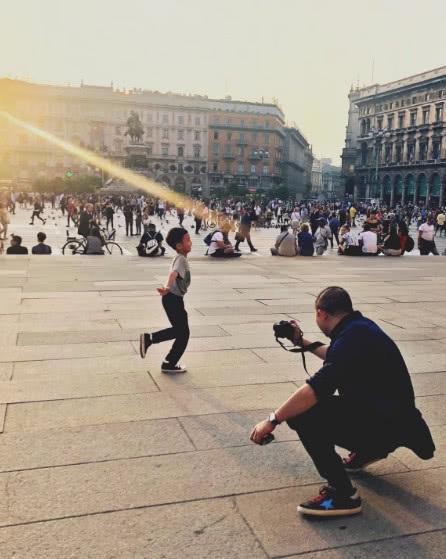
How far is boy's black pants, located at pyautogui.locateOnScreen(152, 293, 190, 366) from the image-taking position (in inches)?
224

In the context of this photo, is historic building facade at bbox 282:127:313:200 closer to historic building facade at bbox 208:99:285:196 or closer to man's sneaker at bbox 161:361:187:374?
historic building facade at bbox 208:99:285:196

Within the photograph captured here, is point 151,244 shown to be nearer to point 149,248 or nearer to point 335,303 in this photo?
point 149,248

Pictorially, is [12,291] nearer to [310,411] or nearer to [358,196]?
[310,411]

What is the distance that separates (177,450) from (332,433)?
124 centimetres

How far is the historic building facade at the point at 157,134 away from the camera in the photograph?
94.2 meters

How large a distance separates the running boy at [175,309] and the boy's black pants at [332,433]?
8.61ft

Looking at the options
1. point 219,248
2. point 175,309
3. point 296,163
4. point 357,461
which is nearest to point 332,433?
point 357,461

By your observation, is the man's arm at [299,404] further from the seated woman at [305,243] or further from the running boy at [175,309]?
the seated woman at [305,243]

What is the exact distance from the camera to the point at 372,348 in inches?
121

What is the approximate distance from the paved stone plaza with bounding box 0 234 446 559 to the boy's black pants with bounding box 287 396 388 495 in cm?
26

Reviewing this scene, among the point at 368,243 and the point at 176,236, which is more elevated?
the point at 176,236

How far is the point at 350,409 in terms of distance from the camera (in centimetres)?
323

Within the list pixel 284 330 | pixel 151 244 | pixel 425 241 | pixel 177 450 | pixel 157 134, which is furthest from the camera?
pixel 157 134

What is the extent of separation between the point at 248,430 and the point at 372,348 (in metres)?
1.64
